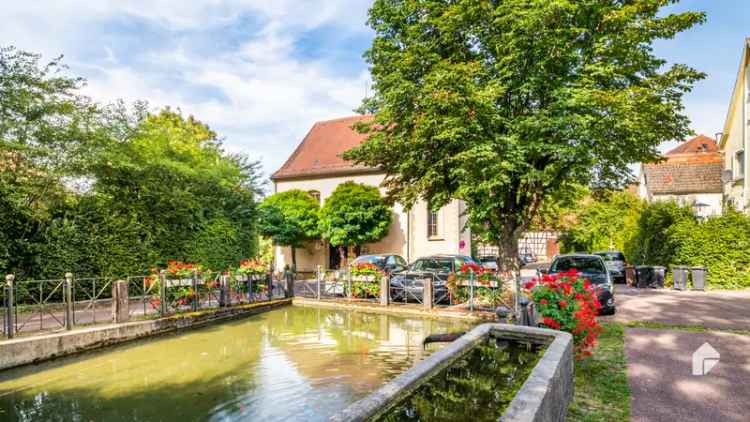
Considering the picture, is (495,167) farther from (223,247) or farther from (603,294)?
(223,247)

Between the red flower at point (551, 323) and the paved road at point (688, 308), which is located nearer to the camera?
the red flower at point (551, 323)

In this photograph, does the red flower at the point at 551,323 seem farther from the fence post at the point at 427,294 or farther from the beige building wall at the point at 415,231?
the beige building wall at the point at 415,231

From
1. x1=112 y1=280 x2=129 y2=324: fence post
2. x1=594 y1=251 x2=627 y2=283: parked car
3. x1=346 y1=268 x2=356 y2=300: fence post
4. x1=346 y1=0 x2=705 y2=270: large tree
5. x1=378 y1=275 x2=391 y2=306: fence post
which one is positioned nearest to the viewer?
x1=112 y1=280 x2=129 y2=324: fence post

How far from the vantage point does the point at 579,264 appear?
13.0m

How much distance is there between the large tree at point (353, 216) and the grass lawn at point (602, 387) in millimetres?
16758

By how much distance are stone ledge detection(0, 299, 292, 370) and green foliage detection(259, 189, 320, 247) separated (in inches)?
478

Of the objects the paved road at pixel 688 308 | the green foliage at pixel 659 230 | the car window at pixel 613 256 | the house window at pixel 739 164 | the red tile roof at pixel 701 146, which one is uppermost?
the red tile roof at pixel 701 146

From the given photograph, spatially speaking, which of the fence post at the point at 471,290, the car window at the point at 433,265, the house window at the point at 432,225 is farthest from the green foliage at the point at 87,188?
the house window at the point at 432,225

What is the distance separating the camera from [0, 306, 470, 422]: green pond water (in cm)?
587

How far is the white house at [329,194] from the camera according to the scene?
2656 centimetres

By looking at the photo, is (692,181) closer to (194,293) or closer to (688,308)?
(688,308)

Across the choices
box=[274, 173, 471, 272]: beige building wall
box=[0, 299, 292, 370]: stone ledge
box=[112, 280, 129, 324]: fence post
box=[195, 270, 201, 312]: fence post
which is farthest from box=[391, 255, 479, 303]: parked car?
box=[274, 173, 471, 272]: beige building wall

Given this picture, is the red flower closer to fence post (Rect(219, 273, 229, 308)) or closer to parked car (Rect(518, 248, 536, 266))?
fence post (Rect(219, 273, 229, 308))

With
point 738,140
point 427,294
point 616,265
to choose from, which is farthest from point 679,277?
point 427,294
